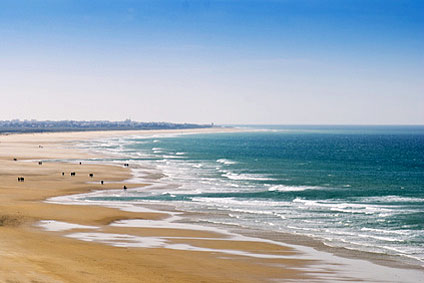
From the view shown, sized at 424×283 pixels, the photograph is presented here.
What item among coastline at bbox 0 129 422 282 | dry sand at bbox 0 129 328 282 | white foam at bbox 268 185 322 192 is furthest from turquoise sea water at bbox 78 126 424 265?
dry sand at bbox 0 129 328 282

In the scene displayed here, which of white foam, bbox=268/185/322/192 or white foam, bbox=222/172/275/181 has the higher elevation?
white foam, bbox=222/172/275/181

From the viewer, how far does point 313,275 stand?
84.4 ft

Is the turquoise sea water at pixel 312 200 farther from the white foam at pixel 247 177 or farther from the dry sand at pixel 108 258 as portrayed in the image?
the dry sand at pixel 108 258

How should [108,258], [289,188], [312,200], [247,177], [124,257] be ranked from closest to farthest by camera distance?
1. [108,258]
2. [124,257]
3. [312,200]
4. [289,188]
5. [247,177]

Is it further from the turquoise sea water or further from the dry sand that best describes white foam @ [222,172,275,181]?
the dry sand

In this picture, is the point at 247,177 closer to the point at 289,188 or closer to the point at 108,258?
the point at 289,188

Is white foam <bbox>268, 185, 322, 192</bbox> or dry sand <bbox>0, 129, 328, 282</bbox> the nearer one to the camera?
dry sand <bbox>0, 129, 328, 282</bbox>

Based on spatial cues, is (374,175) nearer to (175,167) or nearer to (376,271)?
(175,167)

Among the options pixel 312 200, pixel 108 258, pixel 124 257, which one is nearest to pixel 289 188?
pixel 312 200

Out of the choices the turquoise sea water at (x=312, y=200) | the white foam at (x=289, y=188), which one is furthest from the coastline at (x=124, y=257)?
the white foam at (x=289, y=188)

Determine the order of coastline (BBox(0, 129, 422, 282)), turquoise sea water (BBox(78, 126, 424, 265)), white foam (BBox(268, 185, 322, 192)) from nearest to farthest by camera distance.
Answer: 1. coastline (BBox(0, 129, 422, 282))
2. turquoise sea water (BBox(78, 126, 424, 265))
3. white foam (BBox(268, 185, 322, 192))

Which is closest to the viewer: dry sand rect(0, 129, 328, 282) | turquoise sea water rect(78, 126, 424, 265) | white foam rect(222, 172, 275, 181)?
dry sand rect(0, 129, 328, 282)

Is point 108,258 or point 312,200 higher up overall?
point 108,258

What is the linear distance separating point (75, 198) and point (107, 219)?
1349 cm
